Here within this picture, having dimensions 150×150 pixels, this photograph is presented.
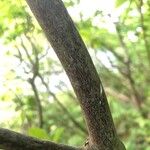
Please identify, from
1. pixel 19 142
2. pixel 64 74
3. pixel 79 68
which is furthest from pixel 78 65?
pixel 64 74

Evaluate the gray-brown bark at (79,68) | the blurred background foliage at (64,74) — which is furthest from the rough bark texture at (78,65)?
the blurred background foliage at (64,74)

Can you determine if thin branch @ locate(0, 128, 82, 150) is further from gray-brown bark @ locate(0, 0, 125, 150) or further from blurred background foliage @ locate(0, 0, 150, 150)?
blurred background foliage @ locate(0, 0, 150, 150)

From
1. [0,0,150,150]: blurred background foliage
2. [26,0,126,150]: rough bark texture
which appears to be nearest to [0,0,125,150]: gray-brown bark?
[26,0,126,150]: rough bark texture

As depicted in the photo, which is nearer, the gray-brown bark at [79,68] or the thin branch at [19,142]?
the thin branch at [19,142]

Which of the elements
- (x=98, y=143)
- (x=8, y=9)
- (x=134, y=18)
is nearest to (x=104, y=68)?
(x=134, y=18)

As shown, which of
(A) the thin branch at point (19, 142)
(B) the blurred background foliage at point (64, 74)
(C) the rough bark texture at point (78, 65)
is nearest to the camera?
(A) the thin branch at point (19, 142)

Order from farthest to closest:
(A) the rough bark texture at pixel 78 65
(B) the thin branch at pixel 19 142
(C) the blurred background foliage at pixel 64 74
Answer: (C) the blurred background foliage at pixel 64 74
(A) the rough bark texture at pixel 78 65
(B) the thin branch at pixel 19 142

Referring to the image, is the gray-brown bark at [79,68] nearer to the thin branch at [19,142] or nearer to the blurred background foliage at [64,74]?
the thin branch at [19,142]
